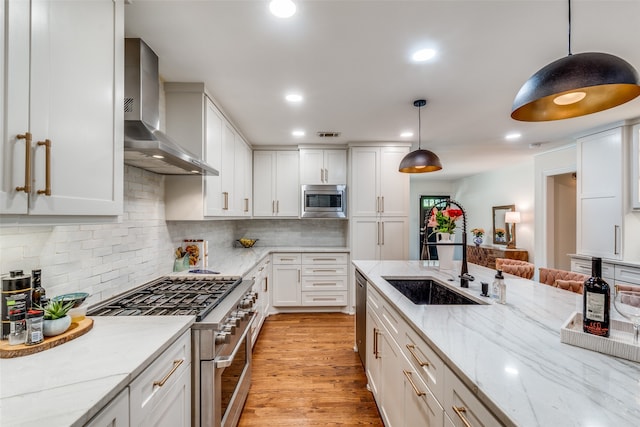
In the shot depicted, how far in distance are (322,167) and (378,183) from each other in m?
0.88

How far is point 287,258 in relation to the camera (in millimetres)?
4047

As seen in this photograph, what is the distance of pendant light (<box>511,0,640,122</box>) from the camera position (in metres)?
0.91

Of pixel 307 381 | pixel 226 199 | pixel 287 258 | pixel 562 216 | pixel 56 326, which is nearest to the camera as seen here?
pixel 56 326

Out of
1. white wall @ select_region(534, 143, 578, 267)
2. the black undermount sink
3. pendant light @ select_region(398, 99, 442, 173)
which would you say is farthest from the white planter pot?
white wall @ select_region(534, 143, 578, 267)

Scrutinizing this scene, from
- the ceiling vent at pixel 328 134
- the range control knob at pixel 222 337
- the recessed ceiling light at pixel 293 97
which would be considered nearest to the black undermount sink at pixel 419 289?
the range control knob at pixel 222 337

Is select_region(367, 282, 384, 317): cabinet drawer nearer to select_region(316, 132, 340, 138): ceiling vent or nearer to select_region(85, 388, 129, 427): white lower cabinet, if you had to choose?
select_region(85, 388, 129, 427): white lower cabinet

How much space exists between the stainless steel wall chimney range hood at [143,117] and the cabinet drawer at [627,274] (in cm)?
452

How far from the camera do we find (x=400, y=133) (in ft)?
12.0

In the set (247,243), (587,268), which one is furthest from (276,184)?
(587,268)

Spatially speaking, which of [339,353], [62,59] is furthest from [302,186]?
[62,59]

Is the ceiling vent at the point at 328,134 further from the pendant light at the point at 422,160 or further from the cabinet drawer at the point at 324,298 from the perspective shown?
the cabinet drawer at the point at 324,298

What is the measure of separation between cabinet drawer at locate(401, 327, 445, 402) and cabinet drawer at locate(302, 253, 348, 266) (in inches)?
106

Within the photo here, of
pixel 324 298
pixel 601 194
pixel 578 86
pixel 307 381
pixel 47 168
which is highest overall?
pixel 578 86

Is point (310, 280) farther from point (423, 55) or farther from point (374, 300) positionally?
point (423, 55)
